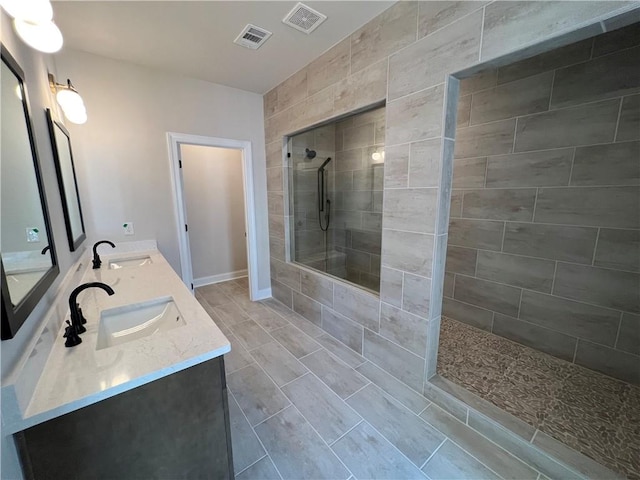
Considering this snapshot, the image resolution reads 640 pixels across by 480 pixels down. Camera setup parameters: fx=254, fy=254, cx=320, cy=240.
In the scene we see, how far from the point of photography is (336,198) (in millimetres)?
3377

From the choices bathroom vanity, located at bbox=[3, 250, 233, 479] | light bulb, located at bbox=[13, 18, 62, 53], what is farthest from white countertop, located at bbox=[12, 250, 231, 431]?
light bulb, located at bbox=[13, 18, 62, 53]

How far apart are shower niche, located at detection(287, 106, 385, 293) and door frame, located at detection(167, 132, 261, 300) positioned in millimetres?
548

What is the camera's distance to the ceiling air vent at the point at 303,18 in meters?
1.76

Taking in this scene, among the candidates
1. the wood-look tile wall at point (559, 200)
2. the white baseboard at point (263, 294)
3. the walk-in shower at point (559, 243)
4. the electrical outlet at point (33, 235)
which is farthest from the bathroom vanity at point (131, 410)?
the wood-look tile wall at point (559, 200)

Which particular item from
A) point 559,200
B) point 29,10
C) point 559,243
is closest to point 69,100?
point 29,10

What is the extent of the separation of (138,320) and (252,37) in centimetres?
224

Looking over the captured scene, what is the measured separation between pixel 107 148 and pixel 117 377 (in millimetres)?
2492

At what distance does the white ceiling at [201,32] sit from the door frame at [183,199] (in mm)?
668

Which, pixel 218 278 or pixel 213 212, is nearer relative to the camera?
pixel 213 212

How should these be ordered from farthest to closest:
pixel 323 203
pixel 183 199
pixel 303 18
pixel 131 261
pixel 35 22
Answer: pixel 323 203 < pixel 183 199 < pixel 131 261 < pixel 303 18 < pixel 35 22

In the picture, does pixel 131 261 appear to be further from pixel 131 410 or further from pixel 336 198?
pixel 336 198

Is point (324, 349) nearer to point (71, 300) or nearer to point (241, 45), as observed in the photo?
point (71, 300)

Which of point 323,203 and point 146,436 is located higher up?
point 323,203

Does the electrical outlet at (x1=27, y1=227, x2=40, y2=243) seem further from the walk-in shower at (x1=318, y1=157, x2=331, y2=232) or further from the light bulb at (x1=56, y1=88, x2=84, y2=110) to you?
the walk-in shower at (x1=318, y1=157, x2=331, y2=232)
